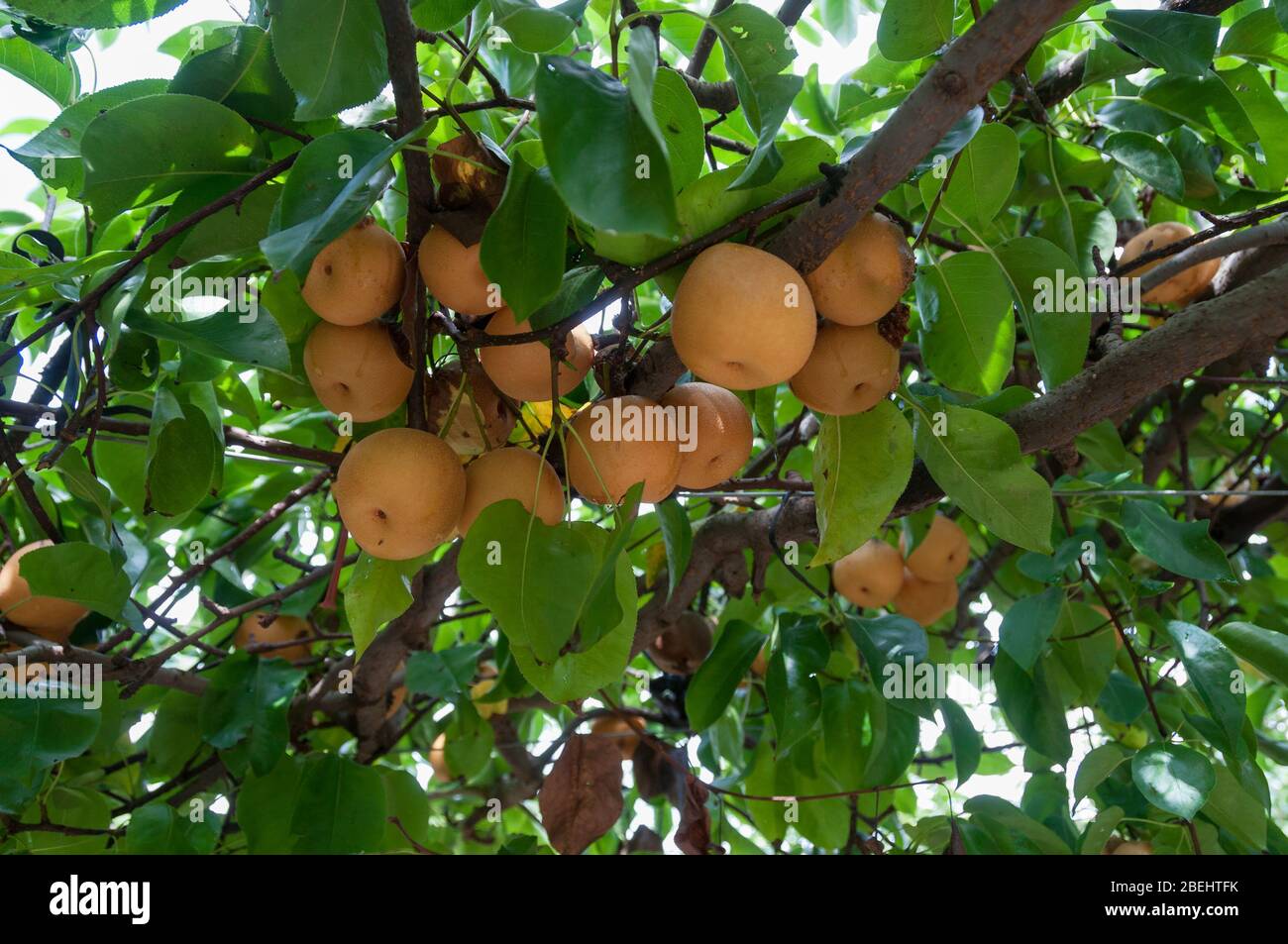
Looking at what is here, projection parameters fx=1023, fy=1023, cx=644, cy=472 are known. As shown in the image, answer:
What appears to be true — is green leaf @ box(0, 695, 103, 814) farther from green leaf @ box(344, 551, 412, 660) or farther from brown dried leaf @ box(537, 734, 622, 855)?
brown dried leaf @ box(537, 734, 622, 855)

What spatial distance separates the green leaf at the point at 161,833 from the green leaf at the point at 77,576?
0.40 m

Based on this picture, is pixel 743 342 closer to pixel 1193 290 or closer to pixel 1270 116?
pixel 1270 116

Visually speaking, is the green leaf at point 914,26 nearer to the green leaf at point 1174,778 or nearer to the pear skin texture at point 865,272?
the pear skin texture at point 865,272

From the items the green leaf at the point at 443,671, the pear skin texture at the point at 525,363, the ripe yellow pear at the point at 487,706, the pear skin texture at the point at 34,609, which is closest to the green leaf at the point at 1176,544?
the pear skin texture at the point at 525,363

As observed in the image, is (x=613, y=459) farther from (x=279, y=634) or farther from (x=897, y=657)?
(x=279, y=634)

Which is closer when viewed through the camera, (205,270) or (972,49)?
(972,49)

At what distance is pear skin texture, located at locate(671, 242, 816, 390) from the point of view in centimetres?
95

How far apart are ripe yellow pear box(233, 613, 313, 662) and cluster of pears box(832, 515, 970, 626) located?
47.0 inches

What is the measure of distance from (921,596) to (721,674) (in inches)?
28.7

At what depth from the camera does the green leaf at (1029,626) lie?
1524 millimetres
